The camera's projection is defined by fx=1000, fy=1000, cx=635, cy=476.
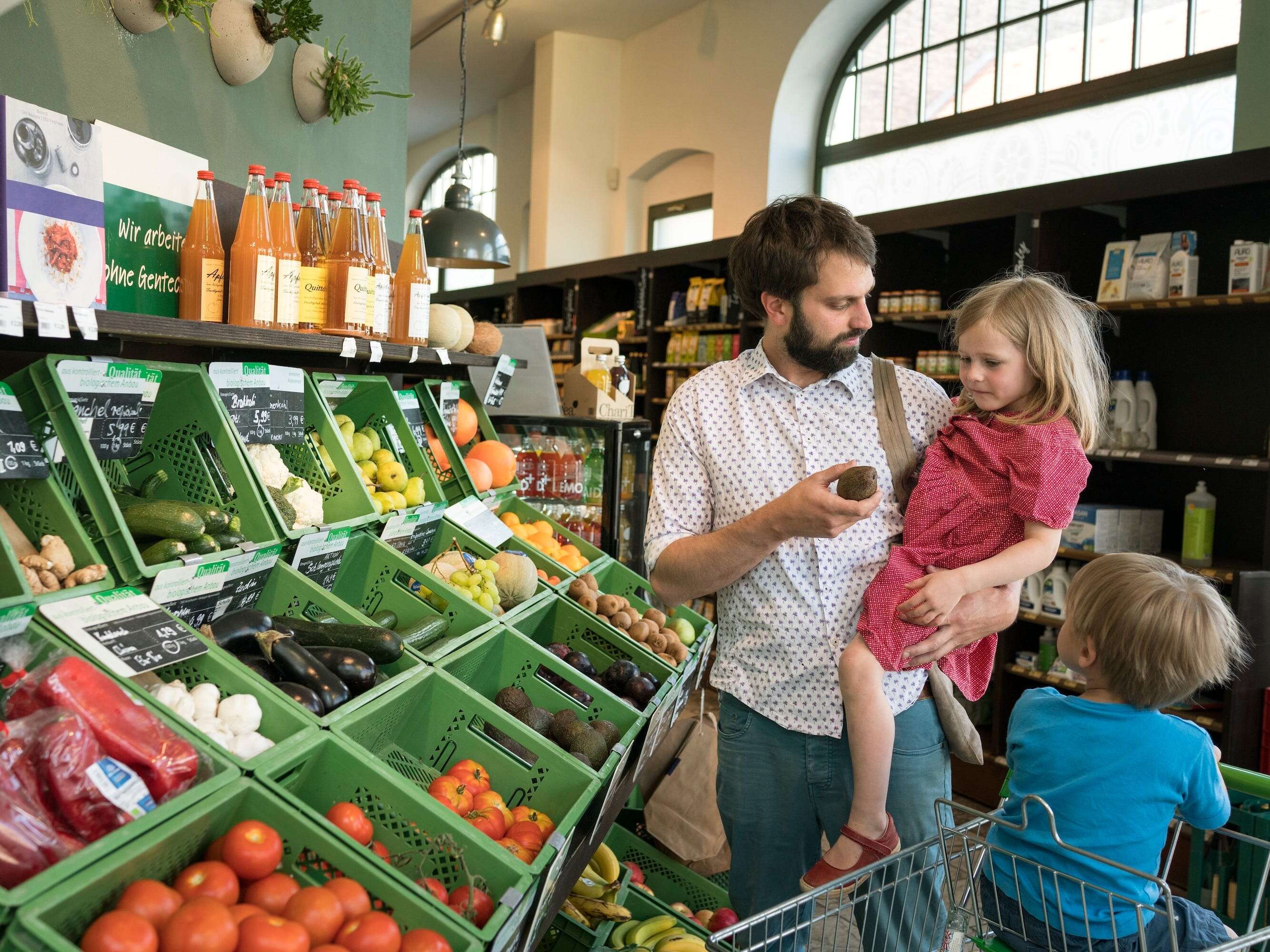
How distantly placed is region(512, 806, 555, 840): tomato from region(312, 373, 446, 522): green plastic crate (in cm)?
121

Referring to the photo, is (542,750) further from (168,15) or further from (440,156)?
(440,156)

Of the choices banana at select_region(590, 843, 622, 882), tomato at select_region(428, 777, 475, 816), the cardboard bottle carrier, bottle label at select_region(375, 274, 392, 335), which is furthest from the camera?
the cardboard bottle carrier

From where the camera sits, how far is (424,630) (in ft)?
7.29

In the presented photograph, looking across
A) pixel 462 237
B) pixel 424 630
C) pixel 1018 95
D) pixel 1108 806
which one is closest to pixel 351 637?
pixel 424 630

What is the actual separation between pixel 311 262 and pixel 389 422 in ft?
1.84

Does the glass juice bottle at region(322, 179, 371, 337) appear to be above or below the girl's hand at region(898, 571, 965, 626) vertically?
above

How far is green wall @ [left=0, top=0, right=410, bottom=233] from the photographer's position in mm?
2748

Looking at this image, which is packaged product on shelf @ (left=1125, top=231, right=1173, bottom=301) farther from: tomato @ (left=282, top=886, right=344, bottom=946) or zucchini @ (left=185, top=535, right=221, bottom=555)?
tomato @ (left=282, top=886, right=344, bottom=946)

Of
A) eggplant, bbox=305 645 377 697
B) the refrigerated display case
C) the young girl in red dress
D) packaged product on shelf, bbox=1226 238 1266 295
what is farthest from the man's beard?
packaged product on shelf, bbox=1226 238 1266 295

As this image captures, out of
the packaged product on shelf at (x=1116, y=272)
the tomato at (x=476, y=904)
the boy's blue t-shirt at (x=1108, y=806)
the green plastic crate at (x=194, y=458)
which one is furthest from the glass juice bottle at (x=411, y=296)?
the packaged product on shelf at (x=1116, y=272)

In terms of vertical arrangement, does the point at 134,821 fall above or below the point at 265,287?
below

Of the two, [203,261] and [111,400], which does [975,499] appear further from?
[203,261]

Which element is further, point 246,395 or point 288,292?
point 288,292

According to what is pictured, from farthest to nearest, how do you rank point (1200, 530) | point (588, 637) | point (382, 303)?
1. point (1200, 530)
2. point (588, 637)
3. point (382, 303)
